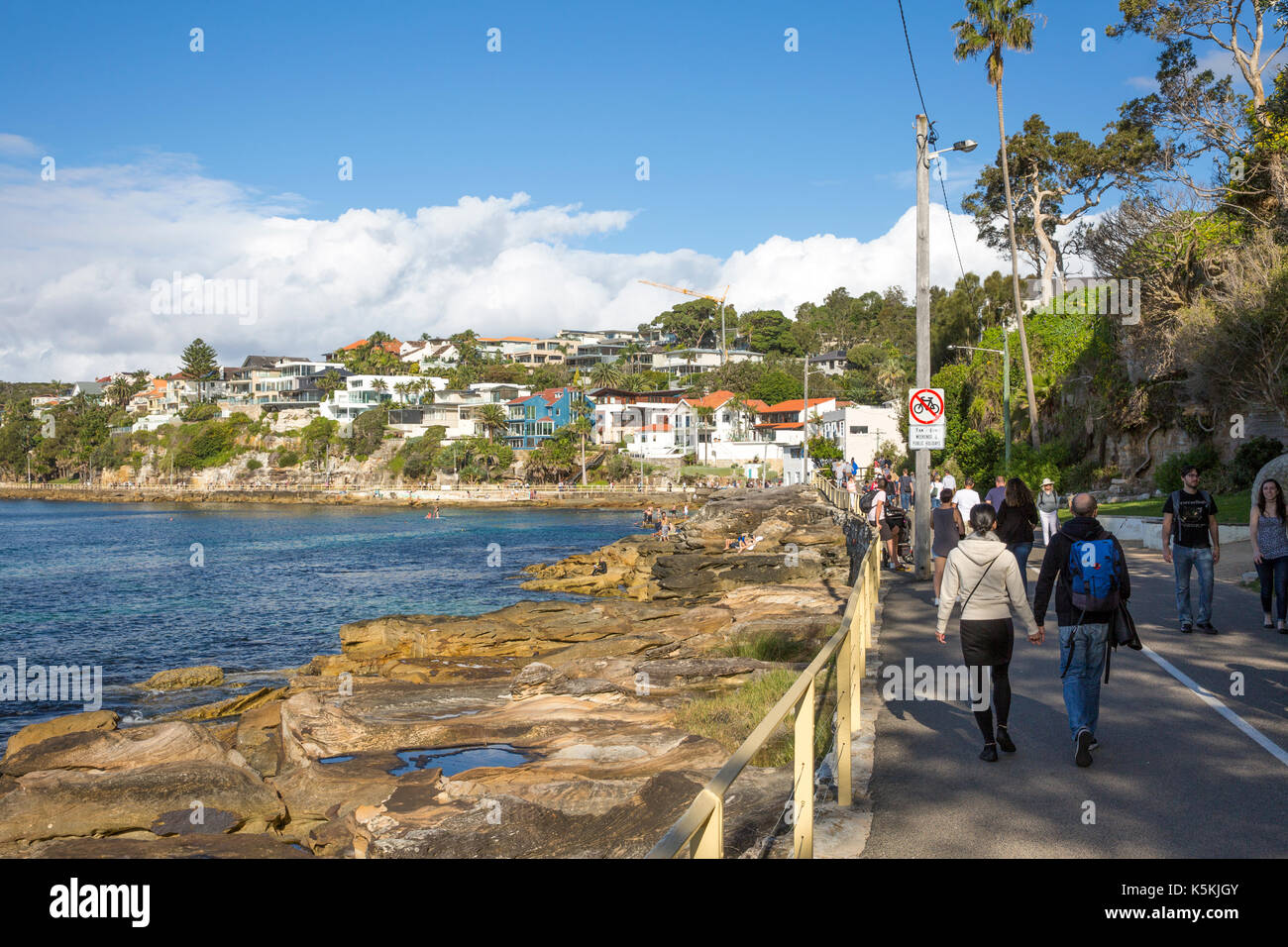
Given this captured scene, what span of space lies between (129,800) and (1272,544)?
46.2 feet

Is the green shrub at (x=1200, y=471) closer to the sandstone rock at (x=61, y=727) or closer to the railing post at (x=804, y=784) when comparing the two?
the railing post at (x=804, y=784)

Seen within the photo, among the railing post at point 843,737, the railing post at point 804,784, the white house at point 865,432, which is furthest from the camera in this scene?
the white house at point 865,432

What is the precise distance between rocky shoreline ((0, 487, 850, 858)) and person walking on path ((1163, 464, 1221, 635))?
19.1ft

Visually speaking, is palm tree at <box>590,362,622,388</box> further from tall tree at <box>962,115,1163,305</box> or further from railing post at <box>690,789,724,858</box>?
railing post at <box>690,789,724,858</box>

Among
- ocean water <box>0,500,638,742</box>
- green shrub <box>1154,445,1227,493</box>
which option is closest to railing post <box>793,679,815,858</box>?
ocean water <box>0,500,638,742</box>

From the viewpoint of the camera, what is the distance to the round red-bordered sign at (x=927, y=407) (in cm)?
1774

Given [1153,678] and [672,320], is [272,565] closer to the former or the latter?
[1153,678]

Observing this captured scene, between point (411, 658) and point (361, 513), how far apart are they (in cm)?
8626

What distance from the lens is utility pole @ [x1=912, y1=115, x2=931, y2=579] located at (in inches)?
741

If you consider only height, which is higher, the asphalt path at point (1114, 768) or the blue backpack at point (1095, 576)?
the blue backpack at point (1095, 576)

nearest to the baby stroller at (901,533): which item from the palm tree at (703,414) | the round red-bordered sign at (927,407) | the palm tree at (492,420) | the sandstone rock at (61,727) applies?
the round red-bordered sign at (927,407)

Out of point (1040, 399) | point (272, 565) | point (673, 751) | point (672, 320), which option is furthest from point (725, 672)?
point (672, 320)

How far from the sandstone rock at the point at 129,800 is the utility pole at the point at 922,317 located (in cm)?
1284

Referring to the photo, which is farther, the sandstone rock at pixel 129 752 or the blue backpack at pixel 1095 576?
the sandstone rock at pixel 129 752
